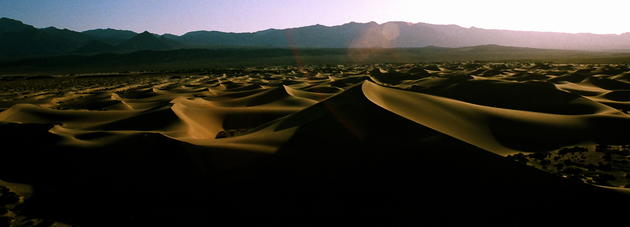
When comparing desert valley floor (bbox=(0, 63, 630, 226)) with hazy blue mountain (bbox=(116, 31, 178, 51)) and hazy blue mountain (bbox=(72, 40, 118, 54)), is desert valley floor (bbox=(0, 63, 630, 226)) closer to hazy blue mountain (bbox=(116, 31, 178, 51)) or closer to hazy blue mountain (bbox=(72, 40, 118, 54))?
hazy blue mountain (bbox=(72, 40, 118, 54))

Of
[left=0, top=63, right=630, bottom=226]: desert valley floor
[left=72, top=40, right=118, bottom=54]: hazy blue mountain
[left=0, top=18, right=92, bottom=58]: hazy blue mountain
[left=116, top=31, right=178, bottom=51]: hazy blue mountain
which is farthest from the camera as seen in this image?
[left=116, top=31, right=178, bottom=51]: hazy blue mountain

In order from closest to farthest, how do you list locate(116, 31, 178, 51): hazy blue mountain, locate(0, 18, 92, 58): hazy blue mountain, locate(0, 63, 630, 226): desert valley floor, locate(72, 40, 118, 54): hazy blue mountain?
locate(0, 63, 630, 226): desert valley floor < locate(0, 18, 92, 58): hazy blue mountain < locate(72, 40, 118, 54): hazy blue mountain < locate(116, 31, 178, 51): hazy blue mountain

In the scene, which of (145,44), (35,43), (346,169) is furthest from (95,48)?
(346,169)

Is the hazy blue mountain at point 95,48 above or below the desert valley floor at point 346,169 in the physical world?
above

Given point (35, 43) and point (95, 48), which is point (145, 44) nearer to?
point (95, 48)

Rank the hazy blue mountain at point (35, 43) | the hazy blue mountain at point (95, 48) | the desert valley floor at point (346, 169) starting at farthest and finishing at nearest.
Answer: the hazy blue mountain at point (95, 48), the hazy blue mountain at point (35, 43), the desert valley floor at point (346, 169)

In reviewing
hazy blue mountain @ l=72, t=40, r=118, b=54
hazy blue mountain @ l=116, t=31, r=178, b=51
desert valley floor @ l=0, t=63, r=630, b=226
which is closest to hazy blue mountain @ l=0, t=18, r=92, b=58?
hazy blue mountain @ l=72, t=40, r=118, b=54

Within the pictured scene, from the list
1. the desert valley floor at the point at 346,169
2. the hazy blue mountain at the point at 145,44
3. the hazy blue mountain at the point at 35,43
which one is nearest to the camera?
the desert valley floor at the point at 346,169

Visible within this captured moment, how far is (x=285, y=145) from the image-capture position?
803 cm

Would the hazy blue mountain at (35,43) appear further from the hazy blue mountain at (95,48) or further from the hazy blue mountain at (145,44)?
the hazy blue mountain at (145,44)

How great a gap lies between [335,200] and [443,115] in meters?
5.44

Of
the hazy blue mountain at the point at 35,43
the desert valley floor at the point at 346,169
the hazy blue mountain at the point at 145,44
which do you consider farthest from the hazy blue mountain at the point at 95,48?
the desert valley floor at the point at 346,169

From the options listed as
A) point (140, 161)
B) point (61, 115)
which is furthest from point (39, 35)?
point (140, 161)

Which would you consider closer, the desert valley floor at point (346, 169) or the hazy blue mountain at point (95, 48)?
the desert valley floor at point (346, 169)
